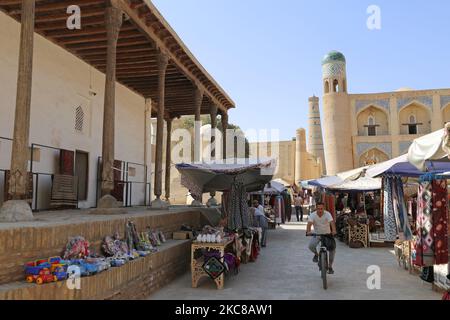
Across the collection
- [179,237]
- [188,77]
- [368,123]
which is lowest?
[179,237]

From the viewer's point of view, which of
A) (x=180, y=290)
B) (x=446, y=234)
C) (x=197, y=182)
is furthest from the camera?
(x=197, y=182)

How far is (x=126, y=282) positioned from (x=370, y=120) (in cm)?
3271

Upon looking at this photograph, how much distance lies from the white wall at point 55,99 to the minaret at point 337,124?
943 inches

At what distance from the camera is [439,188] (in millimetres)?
5855

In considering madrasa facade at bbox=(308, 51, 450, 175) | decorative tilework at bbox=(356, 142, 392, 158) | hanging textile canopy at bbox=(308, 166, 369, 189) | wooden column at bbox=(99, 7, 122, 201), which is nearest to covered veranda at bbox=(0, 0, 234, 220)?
wooden column at bbox=(99, 7, 122, 201)

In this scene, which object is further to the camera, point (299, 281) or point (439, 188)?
point (299, 281)

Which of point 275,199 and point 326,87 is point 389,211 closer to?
point 275,199

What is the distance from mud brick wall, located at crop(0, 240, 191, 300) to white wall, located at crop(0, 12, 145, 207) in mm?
4418

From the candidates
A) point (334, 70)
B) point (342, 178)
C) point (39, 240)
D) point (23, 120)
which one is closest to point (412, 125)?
point (334, 70)

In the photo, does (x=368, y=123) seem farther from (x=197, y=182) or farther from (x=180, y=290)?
(x=180, y=290)

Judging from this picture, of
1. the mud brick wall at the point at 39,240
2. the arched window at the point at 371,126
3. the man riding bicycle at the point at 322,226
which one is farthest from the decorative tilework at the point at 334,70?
the mud brick wall at the point at 39,240

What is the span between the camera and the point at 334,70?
1404 inches
